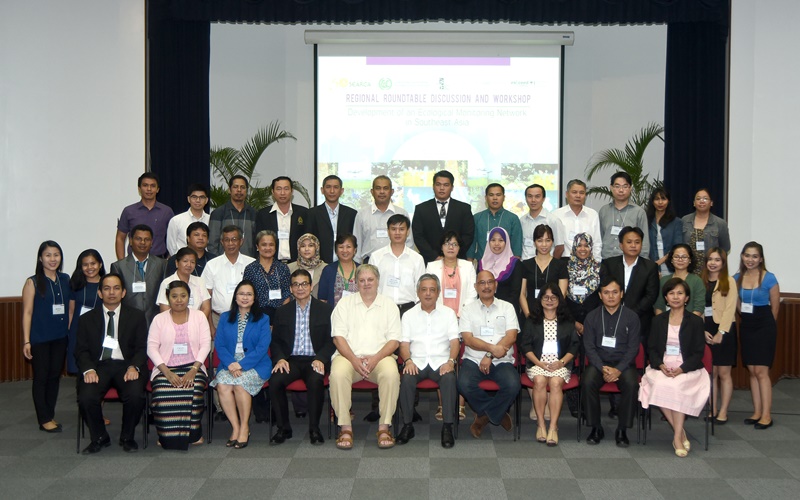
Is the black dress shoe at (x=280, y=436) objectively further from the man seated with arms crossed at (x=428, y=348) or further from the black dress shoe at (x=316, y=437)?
the man seated with arms crossed at (x=428, y=348)

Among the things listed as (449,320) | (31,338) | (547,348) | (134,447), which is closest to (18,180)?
(31,338)

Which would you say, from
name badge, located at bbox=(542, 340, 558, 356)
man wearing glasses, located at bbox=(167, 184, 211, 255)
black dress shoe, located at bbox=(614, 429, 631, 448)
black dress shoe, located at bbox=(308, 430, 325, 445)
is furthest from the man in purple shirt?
black dress shoe, located at bbox=(614, 429, 631, 448)

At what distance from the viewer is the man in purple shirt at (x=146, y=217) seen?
5.99 metres

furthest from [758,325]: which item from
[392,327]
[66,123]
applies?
[66,123]

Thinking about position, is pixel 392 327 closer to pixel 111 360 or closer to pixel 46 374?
pixel 111 360

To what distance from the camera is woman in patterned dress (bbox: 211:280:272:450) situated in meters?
4.78

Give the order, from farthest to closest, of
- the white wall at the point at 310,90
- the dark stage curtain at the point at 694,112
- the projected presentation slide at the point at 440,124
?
the white wall at the point at 310,90, the projected presentation slide at the point at 440,124, the dark stage curtain at the point at 694,112

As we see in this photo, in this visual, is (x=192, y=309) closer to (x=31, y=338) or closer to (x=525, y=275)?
(x=31, y=338)

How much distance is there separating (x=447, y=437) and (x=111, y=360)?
2207mm

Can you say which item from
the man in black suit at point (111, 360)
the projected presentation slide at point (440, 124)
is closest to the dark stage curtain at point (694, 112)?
the projected presentation slide at point (440, 124)

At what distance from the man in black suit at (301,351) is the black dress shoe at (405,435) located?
49 centimetres

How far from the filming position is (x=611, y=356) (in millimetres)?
4902

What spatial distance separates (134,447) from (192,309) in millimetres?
930

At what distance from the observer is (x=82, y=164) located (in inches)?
270
